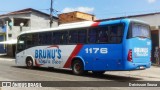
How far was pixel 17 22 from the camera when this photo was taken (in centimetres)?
6006

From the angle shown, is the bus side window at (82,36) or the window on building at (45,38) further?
the window on building at (45,38)

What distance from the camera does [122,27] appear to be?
670 inches

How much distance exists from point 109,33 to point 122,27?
3.07 feet

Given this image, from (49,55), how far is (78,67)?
306cm

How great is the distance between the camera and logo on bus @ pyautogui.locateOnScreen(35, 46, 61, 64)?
2150 cm

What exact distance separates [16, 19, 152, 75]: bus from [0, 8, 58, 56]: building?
32.5 metres

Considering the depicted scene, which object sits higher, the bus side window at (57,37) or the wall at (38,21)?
the wall at (38,21)

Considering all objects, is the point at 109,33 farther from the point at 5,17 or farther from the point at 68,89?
the point at 5,17

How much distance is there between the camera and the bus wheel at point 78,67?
19.6 m

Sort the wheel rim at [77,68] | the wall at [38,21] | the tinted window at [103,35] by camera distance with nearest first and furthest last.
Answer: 1. the tinted window at [103,35]
2. the wheel rim at [77,68]
3. the wall at [38,21]

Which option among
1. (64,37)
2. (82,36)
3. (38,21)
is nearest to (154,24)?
(64,37)

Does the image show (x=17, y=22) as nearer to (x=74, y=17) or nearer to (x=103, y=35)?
(x=74, y=17)

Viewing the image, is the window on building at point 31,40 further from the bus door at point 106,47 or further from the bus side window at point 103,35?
the bus side window at point 103,35

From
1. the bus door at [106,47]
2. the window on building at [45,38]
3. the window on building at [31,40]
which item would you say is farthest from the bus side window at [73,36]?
the window on building at [31,40]
